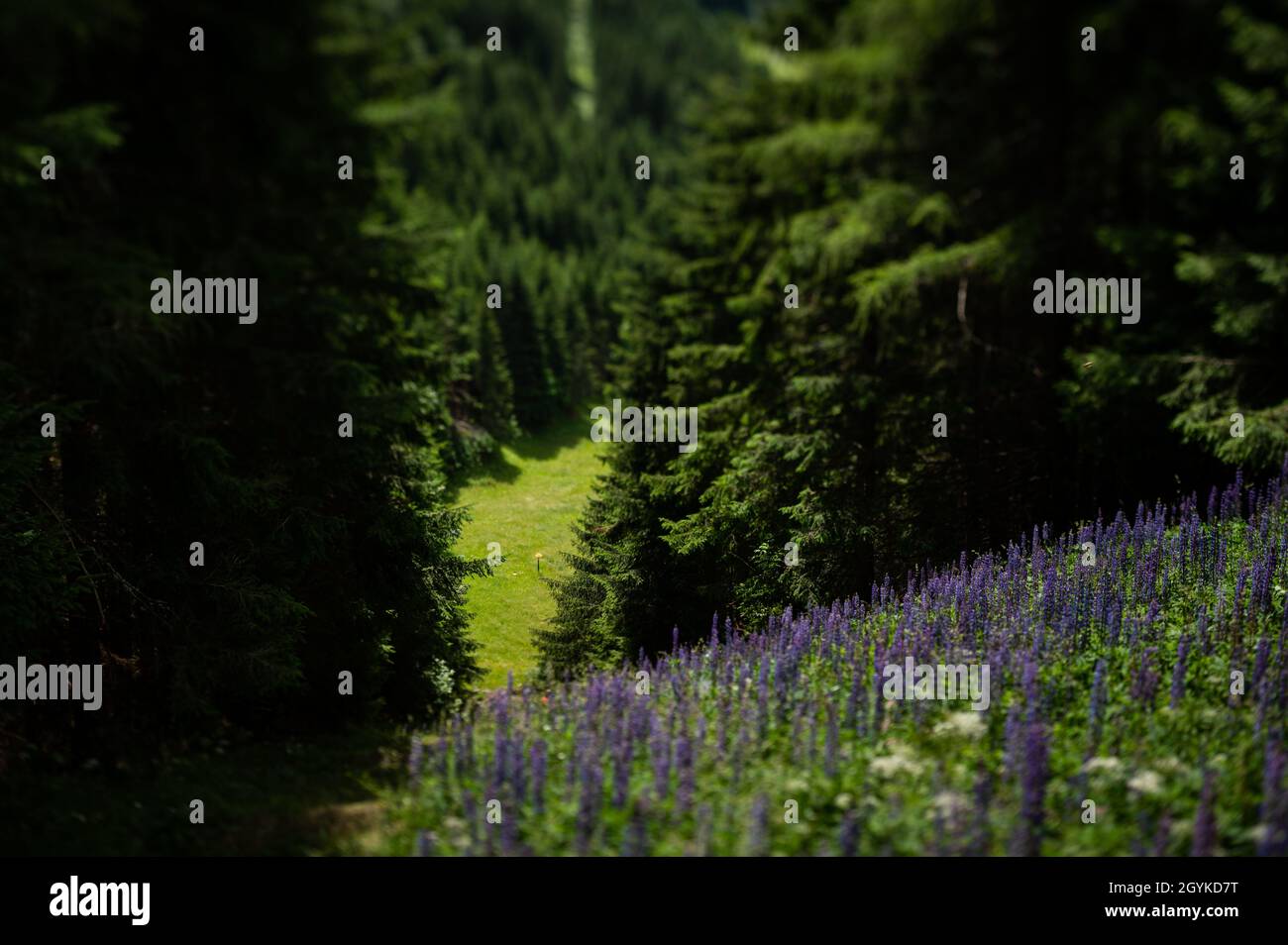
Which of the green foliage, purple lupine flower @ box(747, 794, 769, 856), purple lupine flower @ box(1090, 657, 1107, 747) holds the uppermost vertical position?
the green foliage

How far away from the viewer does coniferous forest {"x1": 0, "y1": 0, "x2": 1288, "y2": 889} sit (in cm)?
541

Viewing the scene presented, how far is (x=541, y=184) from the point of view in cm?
13025

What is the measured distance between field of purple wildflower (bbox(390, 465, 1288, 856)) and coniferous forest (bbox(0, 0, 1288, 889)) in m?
0.04

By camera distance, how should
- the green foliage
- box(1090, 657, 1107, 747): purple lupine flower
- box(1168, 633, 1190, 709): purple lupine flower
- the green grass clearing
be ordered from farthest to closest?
the green grass clearing, the green foliage, box(1168, 633, 1190, 709): purple lupine flower, box(1090, 657, 1107, 747): purple lupine flower

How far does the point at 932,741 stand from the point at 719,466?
26.2ft

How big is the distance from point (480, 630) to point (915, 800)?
1011 cm

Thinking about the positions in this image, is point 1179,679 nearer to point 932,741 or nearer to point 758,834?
point 932,741

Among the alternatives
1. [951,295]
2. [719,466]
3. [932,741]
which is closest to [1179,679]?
[932,741]

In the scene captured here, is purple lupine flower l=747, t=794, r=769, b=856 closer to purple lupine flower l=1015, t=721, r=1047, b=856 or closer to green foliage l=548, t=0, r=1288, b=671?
purple lupine flower l=1015, t=721, r=1047, b=856

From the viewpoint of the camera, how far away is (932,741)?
5.52m

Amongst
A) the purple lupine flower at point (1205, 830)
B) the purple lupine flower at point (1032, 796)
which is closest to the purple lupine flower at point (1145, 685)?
the purple lupine flower at point (1032, 796)

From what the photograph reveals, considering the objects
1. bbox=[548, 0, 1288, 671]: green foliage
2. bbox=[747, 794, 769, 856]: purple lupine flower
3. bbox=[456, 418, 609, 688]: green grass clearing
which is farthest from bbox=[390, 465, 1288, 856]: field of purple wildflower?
bbox=[456, 418, 609, 688]: green grass clearing

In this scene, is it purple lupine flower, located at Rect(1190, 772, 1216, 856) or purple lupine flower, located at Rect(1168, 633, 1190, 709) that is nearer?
purple lupine flower, located at Rect(1190, 772, 1216, 856)
